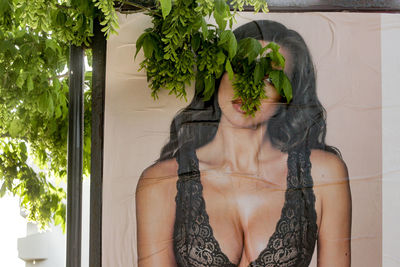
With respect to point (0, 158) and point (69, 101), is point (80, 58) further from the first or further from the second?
point (0, 158)

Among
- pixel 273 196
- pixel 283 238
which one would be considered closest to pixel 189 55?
pixel 273 196

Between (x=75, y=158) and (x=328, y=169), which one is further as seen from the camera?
(x=75, y=158)

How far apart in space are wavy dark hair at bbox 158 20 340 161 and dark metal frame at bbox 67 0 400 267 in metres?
0.21

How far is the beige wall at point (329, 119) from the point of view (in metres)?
1.82

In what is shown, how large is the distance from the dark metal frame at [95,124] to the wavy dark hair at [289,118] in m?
0.21

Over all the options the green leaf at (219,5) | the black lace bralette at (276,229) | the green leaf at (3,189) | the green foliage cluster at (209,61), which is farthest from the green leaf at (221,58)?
the green leaf at (3,189)

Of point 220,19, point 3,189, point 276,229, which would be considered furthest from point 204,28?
point 3,189

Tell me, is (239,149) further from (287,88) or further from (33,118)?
(33,118)

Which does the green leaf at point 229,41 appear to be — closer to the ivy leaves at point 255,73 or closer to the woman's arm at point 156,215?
the ivy leaves at point 255,73

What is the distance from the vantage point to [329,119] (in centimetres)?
184

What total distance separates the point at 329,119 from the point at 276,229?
19.4 inches

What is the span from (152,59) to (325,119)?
0.74 meters

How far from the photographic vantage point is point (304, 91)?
1845 millimetres

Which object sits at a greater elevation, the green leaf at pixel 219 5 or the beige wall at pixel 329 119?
the green leaf at pixel 219 5
